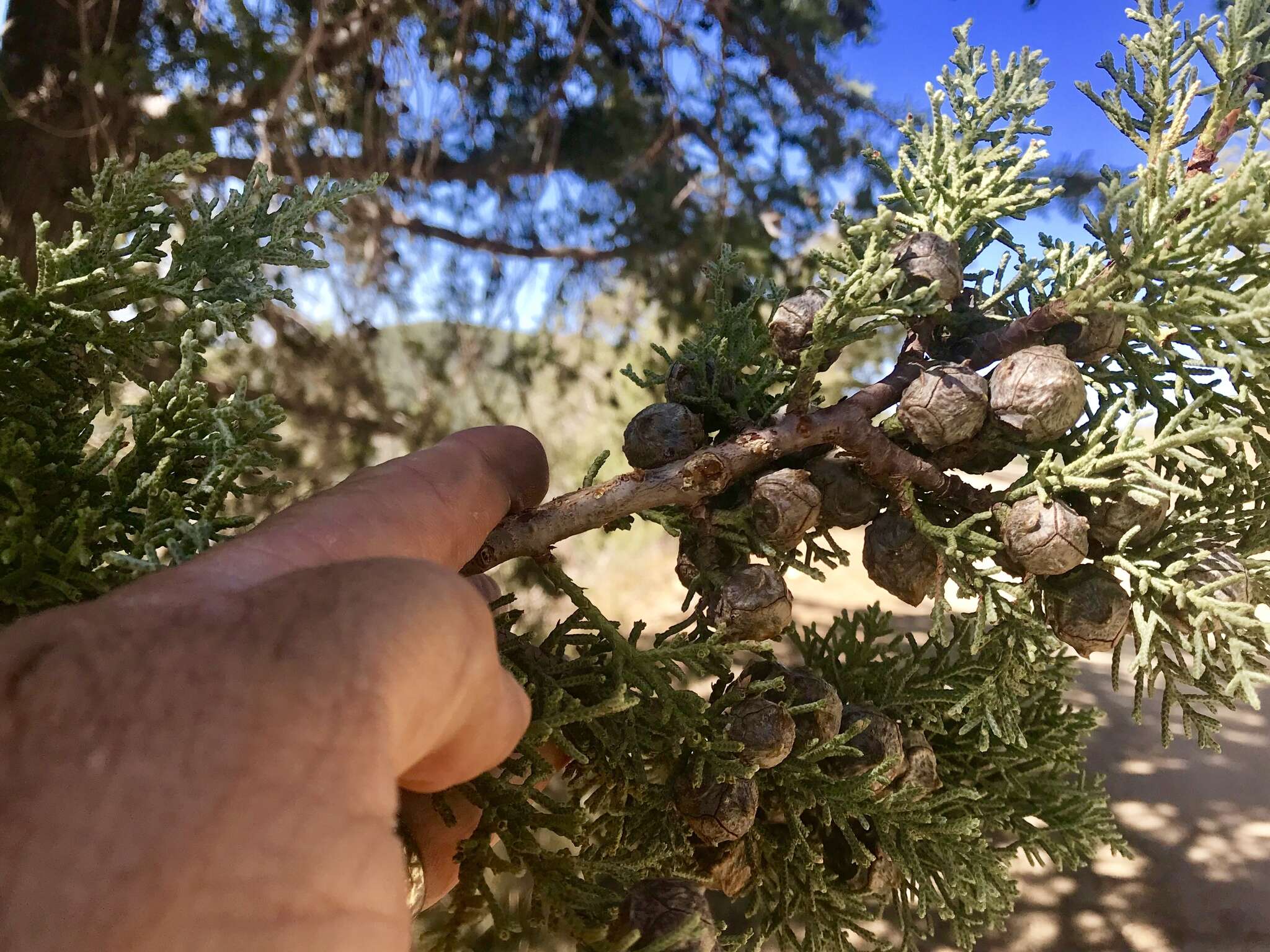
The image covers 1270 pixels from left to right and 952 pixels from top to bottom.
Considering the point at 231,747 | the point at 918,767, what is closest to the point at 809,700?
the point at 918,767

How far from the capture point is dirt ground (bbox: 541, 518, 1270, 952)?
72.7 inches

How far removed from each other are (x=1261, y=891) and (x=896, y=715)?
1.14m

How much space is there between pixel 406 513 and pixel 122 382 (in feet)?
2.22

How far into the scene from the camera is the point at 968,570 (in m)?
1.31

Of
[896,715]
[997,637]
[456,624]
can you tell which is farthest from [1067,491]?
[456,624]

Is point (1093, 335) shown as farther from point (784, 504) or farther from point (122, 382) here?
point (122, 382)

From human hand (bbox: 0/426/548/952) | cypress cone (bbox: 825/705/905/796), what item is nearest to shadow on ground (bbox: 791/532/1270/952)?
cypress cone (bbox: 825/705/905/796)

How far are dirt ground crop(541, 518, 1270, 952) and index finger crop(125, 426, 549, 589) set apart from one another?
913 mm

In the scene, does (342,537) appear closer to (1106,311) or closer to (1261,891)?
(1106,311)

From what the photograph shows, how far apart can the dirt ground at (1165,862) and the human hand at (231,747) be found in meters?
1.40

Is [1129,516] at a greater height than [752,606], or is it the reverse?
[1129,516]

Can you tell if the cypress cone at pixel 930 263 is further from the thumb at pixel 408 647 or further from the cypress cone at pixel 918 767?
the thumb at pixel 408 647

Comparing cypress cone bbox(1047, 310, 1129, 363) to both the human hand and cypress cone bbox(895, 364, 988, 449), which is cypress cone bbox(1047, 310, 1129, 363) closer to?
cypress cone bbox(895, 364, 988, 449)

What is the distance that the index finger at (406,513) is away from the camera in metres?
0.85
